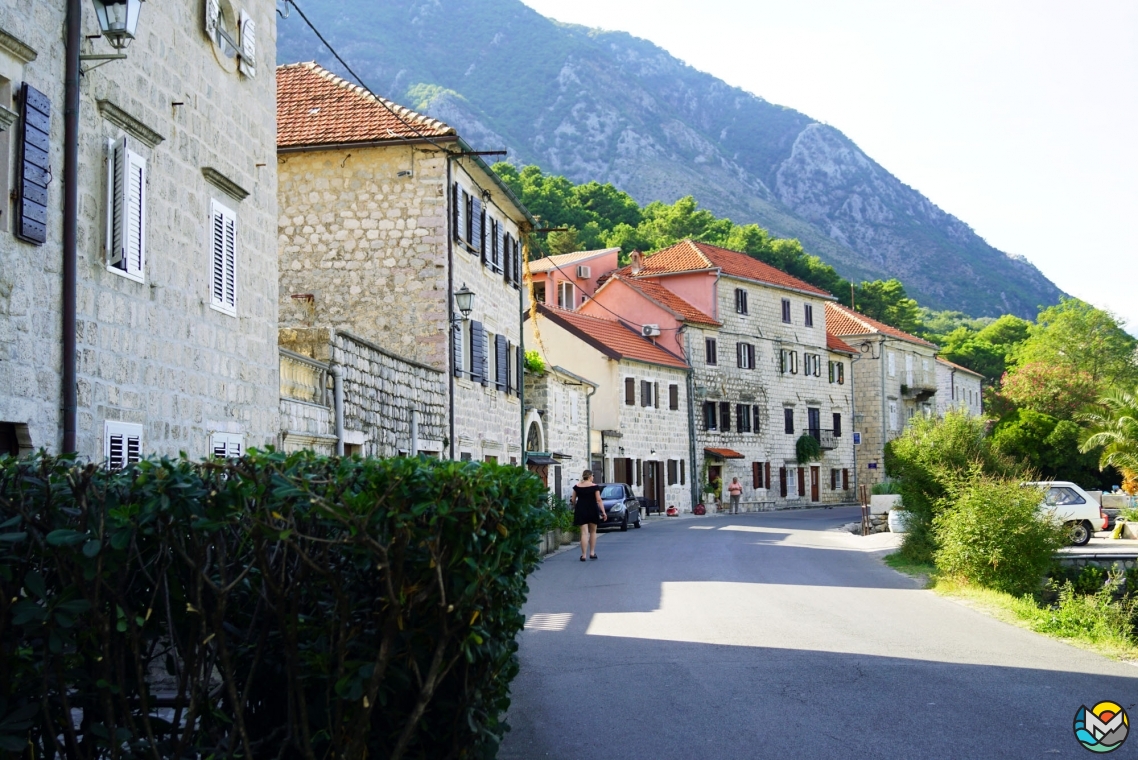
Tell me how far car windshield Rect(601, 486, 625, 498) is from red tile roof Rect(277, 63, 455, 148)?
1454 cm

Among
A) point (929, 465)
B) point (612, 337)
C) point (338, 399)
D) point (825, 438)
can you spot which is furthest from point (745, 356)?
point (338, 399)

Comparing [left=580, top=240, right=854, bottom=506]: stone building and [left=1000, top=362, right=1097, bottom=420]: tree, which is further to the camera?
[left=1000, top=362, right=1097, bottom=420]: tree

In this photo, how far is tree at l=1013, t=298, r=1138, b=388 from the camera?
77.9m

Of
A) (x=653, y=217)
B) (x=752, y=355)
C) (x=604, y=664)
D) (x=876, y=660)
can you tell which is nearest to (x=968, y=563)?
(x=876, y=660)

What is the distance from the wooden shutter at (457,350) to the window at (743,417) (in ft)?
109

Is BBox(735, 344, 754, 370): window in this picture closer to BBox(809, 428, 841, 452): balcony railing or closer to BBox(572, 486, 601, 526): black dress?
BBox(809, 428, 841, 452): balcony railing

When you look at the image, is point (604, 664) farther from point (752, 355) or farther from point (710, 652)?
point (752, 355)

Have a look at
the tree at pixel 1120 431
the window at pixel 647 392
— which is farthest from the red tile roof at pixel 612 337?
the tree at pixel 1120 431

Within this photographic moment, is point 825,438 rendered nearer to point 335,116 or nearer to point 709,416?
point 709,416

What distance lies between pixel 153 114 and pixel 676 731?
829 cm

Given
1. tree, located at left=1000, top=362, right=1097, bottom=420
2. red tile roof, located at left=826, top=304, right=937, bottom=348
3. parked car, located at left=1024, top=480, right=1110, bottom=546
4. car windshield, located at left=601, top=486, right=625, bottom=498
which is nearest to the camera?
parked car, located at left=1024, top=480, right=1110, bottom=546

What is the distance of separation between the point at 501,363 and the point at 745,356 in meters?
30.0

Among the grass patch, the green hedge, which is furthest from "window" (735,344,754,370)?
the green hedge

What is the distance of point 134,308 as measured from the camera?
11320 mm
